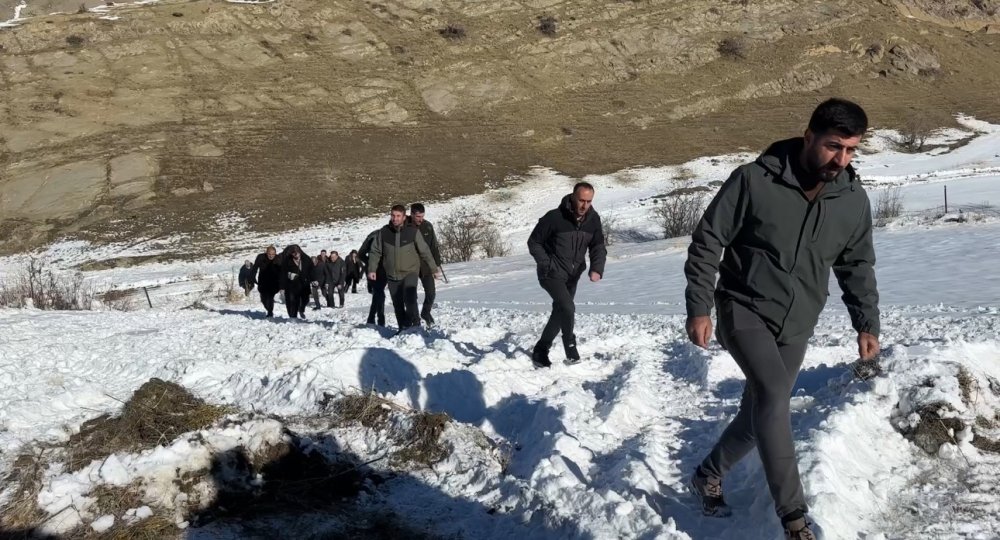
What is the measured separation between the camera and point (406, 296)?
33.2 ft

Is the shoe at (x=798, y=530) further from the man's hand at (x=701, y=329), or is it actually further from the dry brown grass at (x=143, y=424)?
the dry brown grass at (x=143, y=424)

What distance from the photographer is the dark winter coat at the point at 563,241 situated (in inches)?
285

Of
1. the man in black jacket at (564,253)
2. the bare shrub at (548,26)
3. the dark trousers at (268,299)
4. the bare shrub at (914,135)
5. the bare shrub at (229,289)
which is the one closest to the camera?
the man in black jacket at (564,253)

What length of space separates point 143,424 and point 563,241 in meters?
3.83

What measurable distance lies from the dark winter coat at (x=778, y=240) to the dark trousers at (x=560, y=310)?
→ 3.73 meters

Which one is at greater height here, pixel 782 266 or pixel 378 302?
pixel 782 266

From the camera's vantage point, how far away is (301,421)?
18.7 ft

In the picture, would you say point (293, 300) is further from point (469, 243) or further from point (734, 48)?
point (734, 48)

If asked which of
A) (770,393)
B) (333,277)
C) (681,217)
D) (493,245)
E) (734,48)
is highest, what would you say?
(734,48)

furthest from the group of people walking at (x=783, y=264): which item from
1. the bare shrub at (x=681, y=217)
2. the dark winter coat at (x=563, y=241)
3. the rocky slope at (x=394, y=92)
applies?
the rocky slope at (x=394, y=92)

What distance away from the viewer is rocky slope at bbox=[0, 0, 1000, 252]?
1818 inches

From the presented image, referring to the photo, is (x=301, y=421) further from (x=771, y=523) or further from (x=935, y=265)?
(x=935, y=265)

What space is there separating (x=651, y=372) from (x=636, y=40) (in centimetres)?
6454

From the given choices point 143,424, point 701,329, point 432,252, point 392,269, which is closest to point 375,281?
point 392,269
